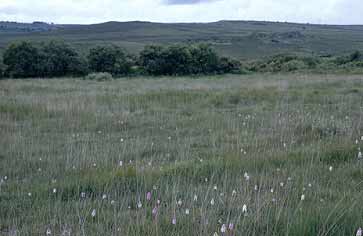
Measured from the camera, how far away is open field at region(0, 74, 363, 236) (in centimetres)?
370

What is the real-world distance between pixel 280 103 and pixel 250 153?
7.62 meters

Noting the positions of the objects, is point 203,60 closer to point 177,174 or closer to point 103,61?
point 103,61

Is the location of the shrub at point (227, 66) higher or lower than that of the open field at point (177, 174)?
lower

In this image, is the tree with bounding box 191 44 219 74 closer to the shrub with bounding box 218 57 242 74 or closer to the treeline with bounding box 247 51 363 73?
the shrub with bounding box 218 57 242 74

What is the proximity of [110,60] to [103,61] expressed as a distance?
1270 mm

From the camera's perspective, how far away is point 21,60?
164 ft

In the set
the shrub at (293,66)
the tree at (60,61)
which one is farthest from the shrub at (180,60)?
the tree at (60,61)

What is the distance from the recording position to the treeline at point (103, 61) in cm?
5019

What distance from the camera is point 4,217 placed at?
4379 millimetres

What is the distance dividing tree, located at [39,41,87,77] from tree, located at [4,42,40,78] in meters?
0.74

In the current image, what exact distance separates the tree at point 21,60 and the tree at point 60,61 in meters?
0.74

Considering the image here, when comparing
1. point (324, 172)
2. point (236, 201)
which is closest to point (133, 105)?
point (324, 172)

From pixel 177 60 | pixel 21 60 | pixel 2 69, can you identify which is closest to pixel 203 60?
pixel 177 60

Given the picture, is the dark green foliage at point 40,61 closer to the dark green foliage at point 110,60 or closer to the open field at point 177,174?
the dark green foliage at point 110,60
